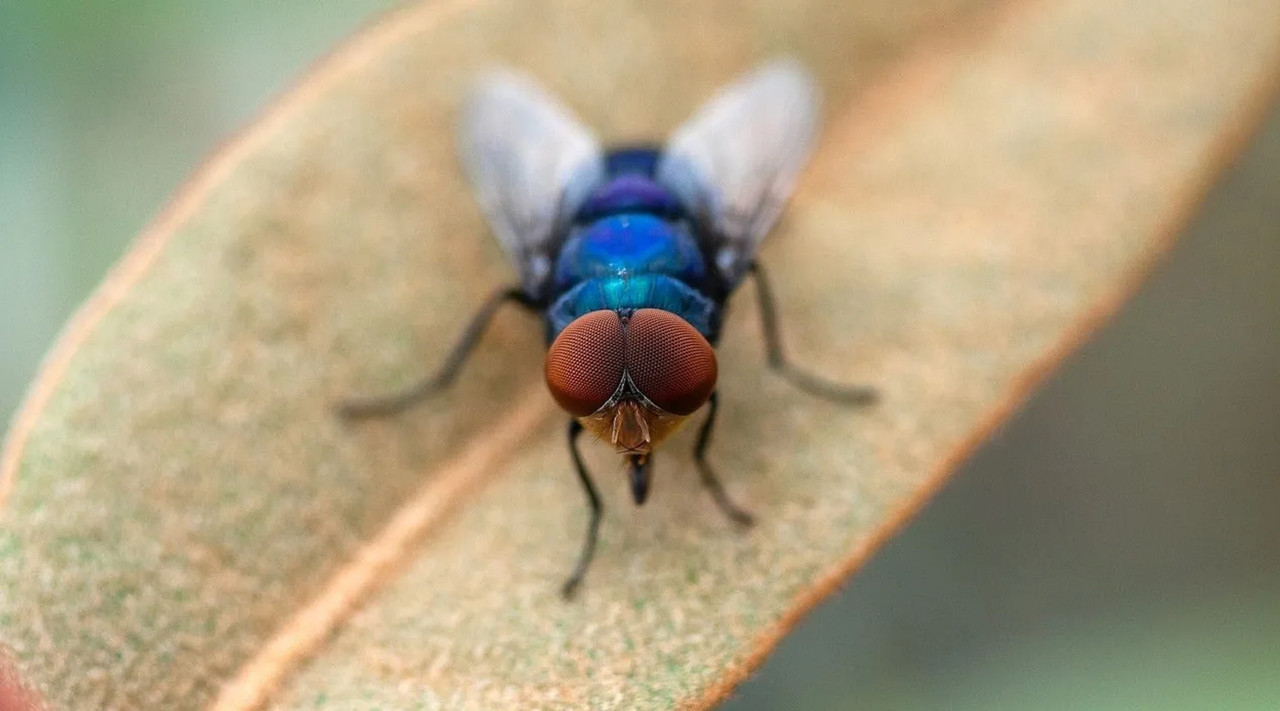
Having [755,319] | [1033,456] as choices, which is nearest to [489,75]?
[755,319]

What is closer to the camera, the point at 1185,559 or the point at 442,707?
the point at 442,707

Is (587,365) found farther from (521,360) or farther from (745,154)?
(745,154)

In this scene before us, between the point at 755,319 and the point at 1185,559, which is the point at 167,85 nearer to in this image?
the point at 755,319

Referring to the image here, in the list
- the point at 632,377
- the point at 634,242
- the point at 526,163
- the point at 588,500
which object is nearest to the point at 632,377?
the point at 632,377

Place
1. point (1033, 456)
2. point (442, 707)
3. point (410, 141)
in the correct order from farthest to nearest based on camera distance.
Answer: point (1033, 456) < point (410, 141) < point (442, 707)

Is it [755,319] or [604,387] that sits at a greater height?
[604,387]

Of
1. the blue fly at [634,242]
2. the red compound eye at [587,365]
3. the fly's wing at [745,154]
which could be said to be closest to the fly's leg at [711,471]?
the blue fly at [634,242]

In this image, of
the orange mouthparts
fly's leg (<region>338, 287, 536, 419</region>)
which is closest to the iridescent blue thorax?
fly's leg (<region>338, 287, 536, 419</region>)
